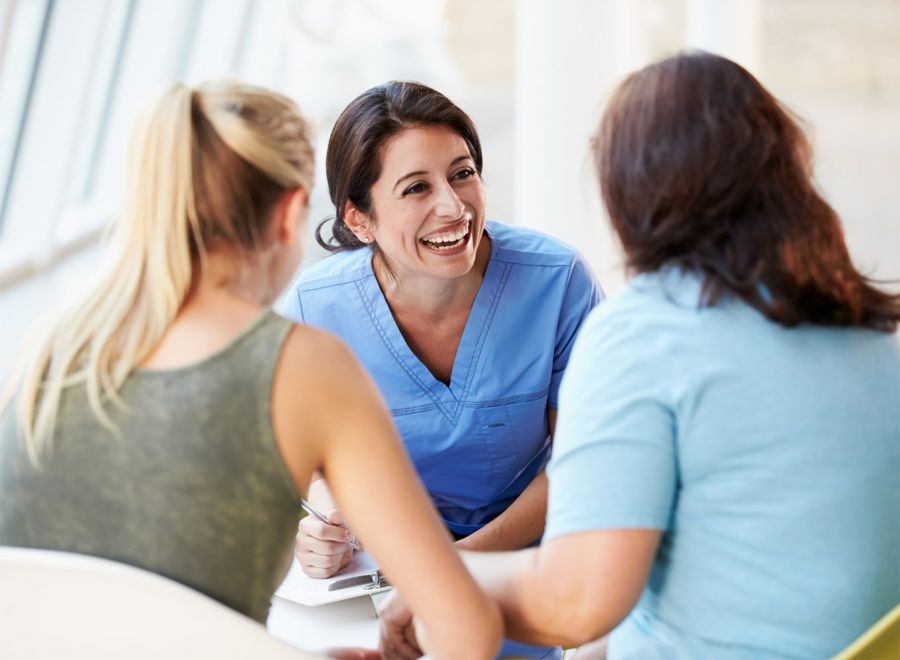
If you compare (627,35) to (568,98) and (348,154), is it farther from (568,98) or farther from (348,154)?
(348,154)

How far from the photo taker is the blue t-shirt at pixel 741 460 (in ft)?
3.44

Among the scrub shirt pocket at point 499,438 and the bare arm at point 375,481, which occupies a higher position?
the scrub shirt pocket at point 499,438

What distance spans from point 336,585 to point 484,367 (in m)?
0.47

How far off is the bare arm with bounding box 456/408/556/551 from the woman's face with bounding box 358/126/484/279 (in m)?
0.36

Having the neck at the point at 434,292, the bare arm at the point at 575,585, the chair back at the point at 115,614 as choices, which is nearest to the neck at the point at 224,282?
the chair back at the point at 115,614

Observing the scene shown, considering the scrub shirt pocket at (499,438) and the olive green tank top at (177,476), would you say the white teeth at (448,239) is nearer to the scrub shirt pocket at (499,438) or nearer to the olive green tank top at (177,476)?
the scrub shirt pocket at (499,438)

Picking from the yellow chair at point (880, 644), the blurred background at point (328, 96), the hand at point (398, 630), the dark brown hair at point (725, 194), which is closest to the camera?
the yellow chair at point (880, 644)

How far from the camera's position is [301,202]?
1134mm

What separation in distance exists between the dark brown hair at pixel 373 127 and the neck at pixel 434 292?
0.46ft

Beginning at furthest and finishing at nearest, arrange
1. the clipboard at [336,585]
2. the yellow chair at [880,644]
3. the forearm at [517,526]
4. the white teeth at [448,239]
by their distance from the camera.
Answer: the white teeth at [448,239], the forearm at [517,526], the clipboard at [336,585], the yellow chair at [880,644]

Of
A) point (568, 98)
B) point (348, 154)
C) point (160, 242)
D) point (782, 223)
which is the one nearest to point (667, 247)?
point (782, 223)

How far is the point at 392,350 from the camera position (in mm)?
1800


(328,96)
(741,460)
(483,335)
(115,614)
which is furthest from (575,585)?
(328,96)

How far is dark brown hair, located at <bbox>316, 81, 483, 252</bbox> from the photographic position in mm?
1777
